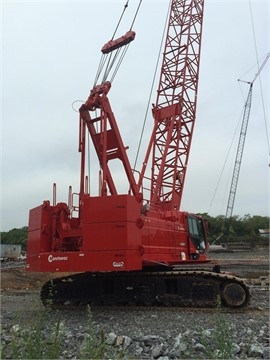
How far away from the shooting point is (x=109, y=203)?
35.4ft

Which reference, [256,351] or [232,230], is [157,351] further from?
[232,230]

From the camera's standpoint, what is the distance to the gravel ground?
4.48 m

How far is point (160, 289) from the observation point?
1232 cm

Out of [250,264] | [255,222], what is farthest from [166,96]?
[255,222]

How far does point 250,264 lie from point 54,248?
2565cm

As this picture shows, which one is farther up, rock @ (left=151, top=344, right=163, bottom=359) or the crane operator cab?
the crane operator cab

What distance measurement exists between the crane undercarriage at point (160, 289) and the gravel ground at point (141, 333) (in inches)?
23.7

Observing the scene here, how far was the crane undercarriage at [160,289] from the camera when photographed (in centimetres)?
1220

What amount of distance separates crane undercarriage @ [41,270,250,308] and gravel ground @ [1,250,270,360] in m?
0.60

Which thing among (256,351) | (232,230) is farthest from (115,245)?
(232,230)

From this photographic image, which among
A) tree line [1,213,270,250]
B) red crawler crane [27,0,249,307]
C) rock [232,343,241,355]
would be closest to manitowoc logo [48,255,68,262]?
red crawler crane [27,0,249,307]

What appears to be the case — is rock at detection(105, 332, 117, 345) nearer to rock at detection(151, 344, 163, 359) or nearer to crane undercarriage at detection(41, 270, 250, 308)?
rock at detection(151, 344, 163, 359)

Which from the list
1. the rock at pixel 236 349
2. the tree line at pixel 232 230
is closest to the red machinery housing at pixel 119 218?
the rock at pixel 236 349

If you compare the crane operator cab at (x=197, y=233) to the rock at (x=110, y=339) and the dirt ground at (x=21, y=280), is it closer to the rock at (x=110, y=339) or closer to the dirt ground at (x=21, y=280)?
the rock at (x=110, y=339)
